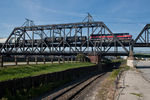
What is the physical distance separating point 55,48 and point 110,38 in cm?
2327

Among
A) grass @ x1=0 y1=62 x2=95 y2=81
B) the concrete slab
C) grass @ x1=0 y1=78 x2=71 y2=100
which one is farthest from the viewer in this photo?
grass @ x1=0 y1=62 x2=95 y2=81

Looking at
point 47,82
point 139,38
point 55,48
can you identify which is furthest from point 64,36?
point 47,82

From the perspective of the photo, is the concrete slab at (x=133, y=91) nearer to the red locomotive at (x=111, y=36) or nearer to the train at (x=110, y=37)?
the train at (x=110, y=37)

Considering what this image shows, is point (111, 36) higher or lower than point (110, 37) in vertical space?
higher

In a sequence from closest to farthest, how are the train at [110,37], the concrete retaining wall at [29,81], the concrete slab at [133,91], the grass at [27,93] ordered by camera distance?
the grass at [27,93], the concrete retaining wall at [29,81], the concrete slab at [133,91], the train at [110,37]

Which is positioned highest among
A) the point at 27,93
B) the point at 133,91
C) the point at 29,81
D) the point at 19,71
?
the point at 19,71

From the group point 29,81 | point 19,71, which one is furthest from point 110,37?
point 29,81

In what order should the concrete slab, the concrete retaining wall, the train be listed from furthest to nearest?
the train < the concrete slab < the concrete retaining wall

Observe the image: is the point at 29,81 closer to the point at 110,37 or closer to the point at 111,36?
the point at 111,36

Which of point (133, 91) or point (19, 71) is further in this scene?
point (19, 71)

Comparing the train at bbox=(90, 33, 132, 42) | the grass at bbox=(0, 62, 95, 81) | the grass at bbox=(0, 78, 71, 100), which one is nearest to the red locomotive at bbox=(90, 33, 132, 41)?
the train at bbox=(90, 33, 132, 42)

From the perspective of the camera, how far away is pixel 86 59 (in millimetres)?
47062

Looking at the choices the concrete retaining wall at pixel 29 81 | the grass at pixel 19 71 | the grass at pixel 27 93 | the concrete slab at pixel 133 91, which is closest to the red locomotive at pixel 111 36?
the concrete retaining wall at pixel 29 81

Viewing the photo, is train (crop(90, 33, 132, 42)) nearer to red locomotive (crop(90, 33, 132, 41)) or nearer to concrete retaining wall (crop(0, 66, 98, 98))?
red locomotive (crop(90, 33, 132, 41))
